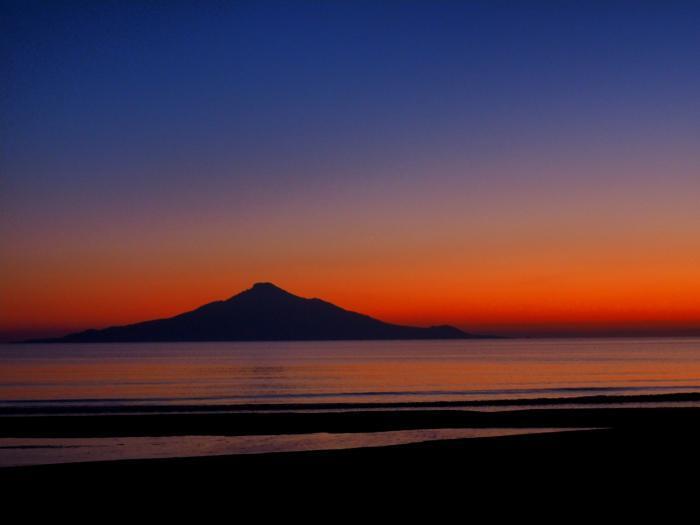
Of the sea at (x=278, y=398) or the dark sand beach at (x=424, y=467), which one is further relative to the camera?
the sea at (x=278, y=398)

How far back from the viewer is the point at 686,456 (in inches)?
642

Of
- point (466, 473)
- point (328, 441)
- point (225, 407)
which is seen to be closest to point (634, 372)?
point (225, 407)

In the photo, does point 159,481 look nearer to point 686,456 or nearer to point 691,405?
point 686,456

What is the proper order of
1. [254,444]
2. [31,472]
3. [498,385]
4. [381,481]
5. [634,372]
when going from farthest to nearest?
[634,372]
[498,385]
[254,444]
[31,472]
[381,481]

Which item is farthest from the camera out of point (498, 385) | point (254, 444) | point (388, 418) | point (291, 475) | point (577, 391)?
point (498, 385)

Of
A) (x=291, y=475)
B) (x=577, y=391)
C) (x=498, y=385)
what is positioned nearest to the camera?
(x=291, y=475)

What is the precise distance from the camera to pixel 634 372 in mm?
68938

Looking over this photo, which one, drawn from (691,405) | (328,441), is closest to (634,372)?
(691,405)

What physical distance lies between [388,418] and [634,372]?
4432 centimetres

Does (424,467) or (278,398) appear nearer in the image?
(424,467)

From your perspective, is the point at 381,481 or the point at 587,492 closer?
the point at 587,492

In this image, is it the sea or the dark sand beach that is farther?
the sea

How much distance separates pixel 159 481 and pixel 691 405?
91.1 ft

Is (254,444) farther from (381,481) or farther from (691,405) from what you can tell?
(691,405)
